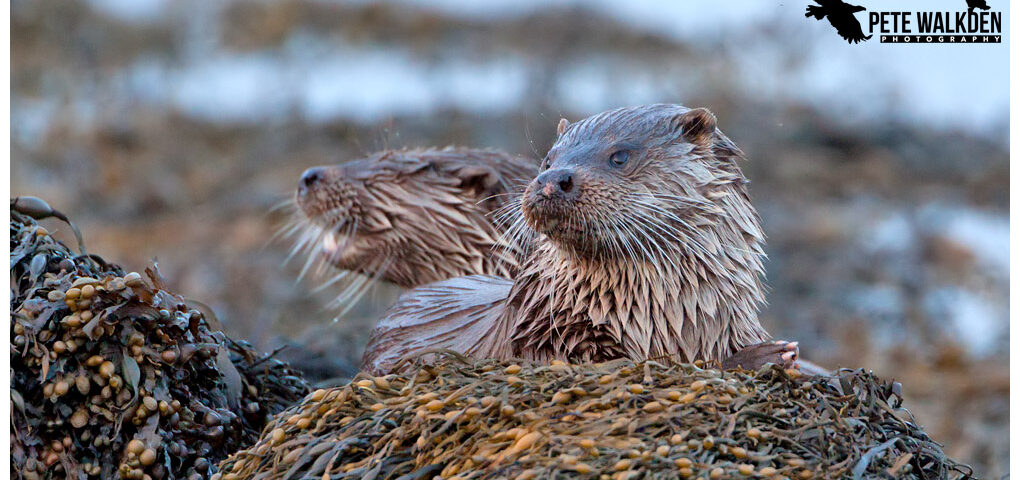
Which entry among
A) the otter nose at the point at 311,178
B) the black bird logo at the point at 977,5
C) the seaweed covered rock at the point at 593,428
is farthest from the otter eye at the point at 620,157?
the otter nose at the point at 311,178

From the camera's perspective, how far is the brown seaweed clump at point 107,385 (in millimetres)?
2531

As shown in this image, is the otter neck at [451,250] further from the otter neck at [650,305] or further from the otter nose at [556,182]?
the otter nose at [556,182]

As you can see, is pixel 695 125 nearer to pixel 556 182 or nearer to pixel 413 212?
pixel 556 182

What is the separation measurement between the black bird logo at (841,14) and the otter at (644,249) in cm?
89

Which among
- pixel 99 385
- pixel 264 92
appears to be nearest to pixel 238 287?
pixel 264 92

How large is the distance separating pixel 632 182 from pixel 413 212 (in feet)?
5.14

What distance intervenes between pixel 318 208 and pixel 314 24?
8155 millimetres

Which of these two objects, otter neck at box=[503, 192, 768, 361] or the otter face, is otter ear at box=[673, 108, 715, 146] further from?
otter neck at box=[503, 192, 768, 361]

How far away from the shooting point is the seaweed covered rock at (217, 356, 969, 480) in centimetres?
211

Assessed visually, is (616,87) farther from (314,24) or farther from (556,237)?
(556,237)

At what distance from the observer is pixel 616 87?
10.7 m

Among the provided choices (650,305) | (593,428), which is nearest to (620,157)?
(650,305)

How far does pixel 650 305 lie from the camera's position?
8.87 ft

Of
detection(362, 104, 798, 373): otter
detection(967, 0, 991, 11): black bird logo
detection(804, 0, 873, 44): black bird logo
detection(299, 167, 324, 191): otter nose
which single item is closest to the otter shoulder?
detection(362, 104, 798, 373): otter
